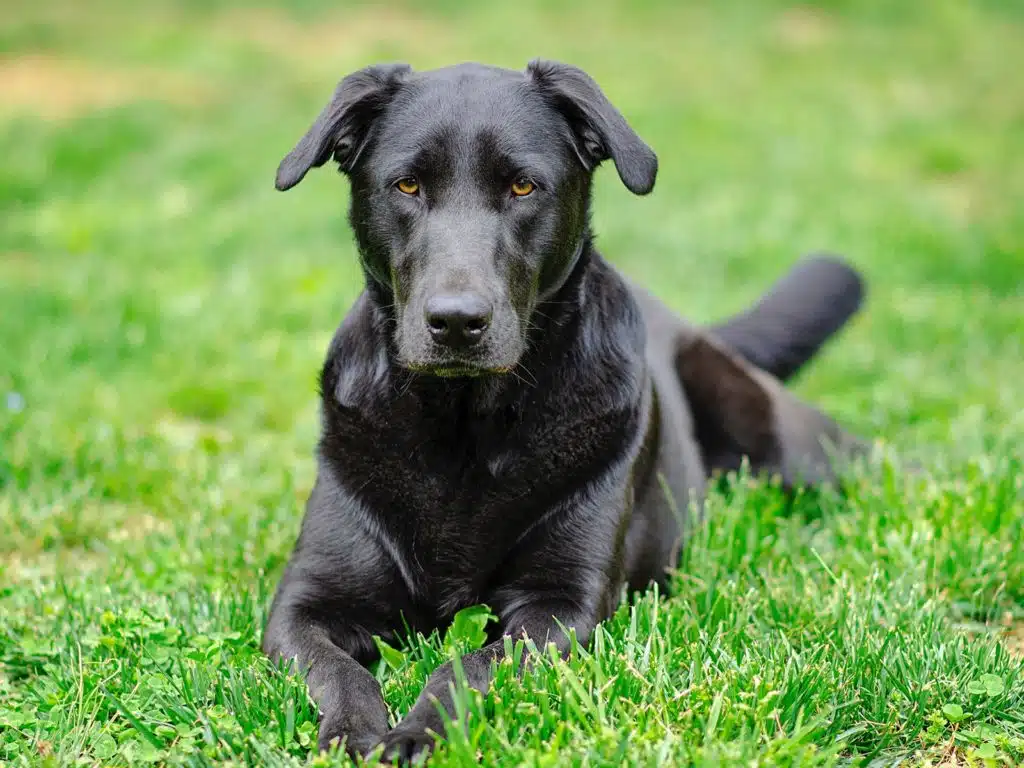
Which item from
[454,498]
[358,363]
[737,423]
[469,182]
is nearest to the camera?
[469,182]

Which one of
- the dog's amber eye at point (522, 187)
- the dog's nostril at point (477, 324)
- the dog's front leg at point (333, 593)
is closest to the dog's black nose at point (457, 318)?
the dog's nostril at point (477, 324)

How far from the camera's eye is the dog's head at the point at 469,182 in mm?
2898

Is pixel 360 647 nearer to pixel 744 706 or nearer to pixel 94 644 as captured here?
pixel 94 644

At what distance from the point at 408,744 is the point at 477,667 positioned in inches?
12.6

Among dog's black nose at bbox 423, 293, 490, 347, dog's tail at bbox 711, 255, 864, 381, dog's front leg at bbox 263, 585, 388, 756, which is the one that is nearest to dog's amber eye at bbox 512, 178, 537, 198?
dog's black nose at bbox 423, 293, 490, 347

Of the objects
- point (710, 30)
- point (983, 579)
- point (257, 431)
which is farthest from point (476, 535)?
point (710, 30)

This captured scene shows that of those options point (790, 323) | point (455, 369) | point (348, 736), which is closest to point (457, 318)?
point (455, 369)

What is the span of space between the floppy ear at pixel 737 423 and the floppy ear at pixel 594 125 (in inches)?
51.7

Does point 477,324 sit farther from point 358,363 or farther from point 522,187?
point 358,363

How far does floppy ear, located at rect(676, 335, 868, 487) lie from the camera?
443 cm

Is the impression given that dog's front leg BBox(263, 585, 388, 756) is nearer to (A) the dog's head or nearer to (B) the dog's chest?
(B) the dog's chest

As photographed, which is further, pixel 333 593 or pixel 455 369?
pixel 333 593

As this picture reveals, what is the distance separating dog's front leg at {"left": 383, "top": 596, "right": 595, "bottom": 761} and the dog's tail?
2381mm

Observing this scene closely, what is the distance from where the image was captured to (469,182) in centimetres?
304
